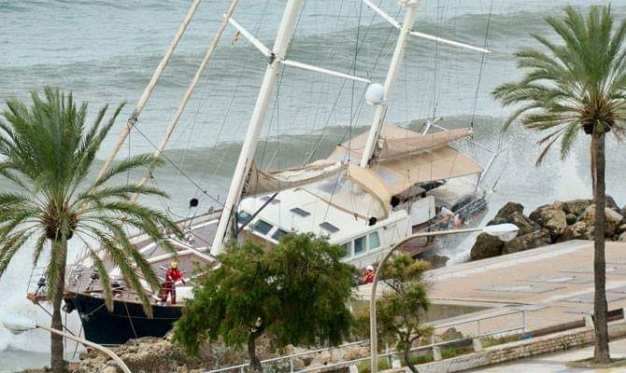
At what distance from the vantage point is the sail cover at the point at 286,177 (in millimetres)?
50344

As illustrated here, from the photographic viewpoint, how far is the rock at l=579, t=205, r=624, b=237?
5947cm

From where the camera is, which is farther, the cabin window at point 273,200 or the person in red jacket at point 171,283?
the cabin window at point 273,200

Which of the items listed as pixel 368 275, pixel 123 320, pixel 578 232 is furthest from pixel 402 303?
pixel 578 232

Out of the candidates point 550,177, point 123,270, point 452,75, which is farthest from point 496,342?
point 452,75

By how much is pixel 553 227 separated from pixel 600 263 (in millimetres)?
17264

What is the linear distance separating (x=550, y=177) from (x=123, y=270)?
1525 inches

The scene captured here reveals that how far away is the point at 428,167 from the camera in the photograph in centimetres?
6034

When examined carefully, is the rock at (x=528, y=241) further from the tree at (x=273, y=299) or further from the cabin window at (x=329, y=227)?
the tree at (x=273, y=299)

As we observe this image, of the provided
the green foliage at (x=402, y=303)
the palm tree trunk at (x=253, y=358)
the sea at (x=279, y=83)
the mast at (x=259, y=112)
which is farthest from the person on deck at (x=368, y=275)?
the palm tree trunk at (x=253, y=358)

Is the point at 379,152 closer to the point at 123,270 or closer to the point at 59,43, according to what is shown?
the point at 123,270

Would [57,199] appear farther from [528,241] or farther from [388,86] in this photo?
[528,241]

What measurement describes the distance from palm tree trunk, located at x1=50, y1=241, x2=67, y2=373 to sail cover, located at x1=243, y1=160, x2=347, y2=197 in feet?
42.4

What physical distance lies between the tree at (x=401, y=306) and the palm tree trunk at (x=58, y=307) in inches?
266

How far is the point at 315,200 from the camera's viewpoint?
5481 cm
